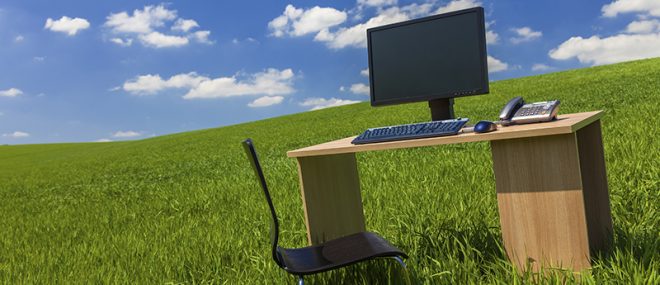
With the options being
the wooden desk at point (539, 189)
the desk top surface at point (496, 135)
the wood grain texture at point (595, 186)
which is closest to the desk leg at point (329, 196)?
the desk top surface at point (496, 135)

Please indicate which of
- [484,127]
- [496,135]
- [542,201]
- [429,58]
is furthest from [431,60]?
[542,201]

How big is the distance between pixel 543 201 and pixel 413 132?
2.61 feet

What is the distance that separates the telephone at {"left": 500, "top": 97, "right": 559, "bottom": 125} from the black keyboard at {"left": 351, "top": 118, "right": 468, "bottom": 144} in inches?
10.2

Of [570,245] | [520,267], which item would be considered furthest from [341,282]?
[570,245]

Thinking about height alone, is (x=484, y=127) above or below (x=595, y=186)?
above

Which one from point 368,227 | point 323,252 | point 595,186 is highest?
point 595,186

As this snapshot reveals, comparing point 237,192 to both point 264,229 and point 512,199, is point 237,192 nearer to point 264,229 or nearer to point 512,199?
point 264,229

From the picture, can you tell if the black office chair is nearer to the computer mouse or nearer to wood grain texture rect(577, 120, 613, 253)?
the computer mouse

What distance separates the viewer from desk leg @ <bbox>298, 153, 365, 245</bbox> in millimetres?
3594

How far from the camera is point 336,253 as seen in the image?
3100mm

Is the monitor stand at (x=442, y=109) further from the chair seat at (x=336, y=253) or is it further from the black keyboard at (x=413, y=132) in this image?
the chair seat at (x=336, y=253)

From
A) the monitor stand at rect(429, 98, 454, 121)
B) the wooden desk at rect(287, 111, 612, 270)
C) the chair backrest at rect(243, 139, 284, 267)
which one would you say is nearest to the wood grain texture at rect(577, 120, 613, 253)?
the wooden desk at rect(287, 111, 612, 270)

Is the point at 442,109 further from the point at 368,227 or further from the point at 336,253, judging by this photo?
the point at 368,227

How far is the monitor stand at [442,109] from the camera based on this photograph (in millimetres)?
3730
